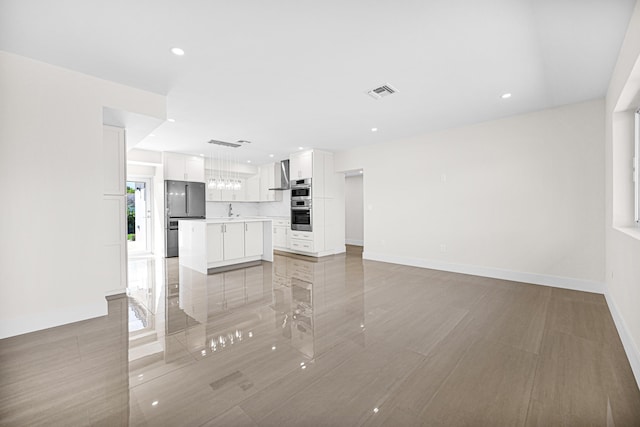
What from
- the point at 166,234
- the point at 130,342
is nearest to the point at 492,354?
the point at 130,342

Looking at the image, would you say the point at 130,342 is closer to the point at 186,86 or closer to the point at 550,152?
the point at 186,86

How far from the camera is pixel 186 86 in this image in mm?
3115

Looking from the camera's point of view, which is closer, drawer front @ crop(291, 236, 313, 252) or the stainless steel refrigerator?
drawer front @ crop(291, 236, 313, 252)

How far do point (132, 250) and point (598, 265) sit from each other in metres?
9.23

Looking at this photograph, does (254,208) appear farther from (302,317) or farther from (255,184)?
(302,317)

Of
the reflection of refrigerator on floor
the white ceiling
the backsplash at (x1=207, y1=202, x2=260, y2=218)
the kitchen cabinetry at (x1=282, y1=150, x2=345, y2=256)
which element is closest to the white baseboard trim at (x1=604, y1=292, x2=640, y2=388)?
the reflection of refrigerator on floor

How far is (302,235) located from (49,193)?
15.4 ft

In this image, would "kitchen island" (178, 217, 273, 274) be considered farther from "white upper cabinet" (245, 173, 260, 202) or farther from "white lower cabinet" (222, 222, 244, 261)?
"white upper cabinet" (245, 173, 260, 202)

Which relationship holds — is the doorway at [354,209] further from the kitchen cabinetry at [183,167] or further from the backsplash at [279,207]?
the kitchen cabinetry at [183,167]

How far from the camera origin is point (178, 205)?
22.3 feet

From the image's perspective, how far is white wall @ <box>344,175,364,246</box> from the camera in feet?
27.6

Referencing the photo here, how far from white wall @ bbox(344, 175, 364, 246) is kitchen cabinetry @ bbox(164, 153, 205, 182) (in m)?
4.22

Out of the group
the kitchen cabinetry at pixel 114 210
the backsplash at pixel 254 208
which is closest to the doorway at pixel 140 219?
the backsplash at pixel 254 208

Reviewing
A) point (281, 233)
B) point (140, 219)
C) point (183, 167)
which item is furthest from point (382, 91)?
point (140, 219)
